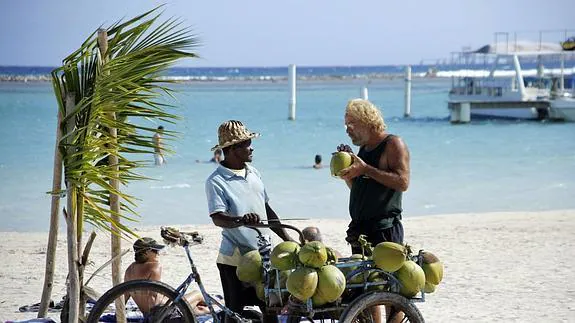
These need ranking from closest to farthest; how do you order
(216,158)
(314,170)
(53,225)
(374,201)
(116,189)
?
(374,201) < (116,189) < (53,225) < (216,158) < (314,170)

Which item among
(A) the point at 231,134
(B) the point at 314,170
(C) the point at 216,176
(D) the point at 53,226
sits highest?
(A) the point at 231,134

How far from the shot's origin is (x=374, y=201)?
6098 millimetres

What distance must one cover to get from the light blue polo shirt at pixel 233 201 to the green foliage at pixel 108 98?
0.48 meters

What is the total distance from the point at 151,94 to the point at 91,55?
1.47 ft

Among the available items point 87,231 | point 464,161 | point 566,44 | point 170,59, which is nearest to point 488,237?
point 87,231

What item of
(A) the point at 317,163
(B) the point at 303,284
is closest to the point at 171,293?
(B) the point at 303,284

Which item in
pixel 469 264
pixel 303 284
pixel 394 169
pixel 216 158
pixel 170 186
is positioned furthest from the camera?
pixel 216 158

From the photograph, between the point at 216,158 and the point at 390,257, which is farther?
the point at 216,158

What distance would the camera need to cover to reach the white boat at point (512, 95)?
44844mm

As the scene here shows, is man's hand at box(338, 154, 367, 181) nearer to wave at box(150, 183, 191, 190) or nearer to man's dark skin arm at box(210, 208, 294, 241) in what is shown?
man's dark skin arm at box(210, 208, 294, 241)

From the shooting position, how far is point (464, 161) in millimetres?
29031

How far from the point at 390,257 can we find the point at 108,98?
199 centimetres

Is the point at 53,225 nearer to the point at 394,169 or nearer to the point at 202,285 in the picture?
the point at 202,285

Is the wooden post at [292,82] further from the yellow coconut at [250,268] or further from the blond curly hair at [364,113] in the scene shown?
the yellow coconut at [250,268]
